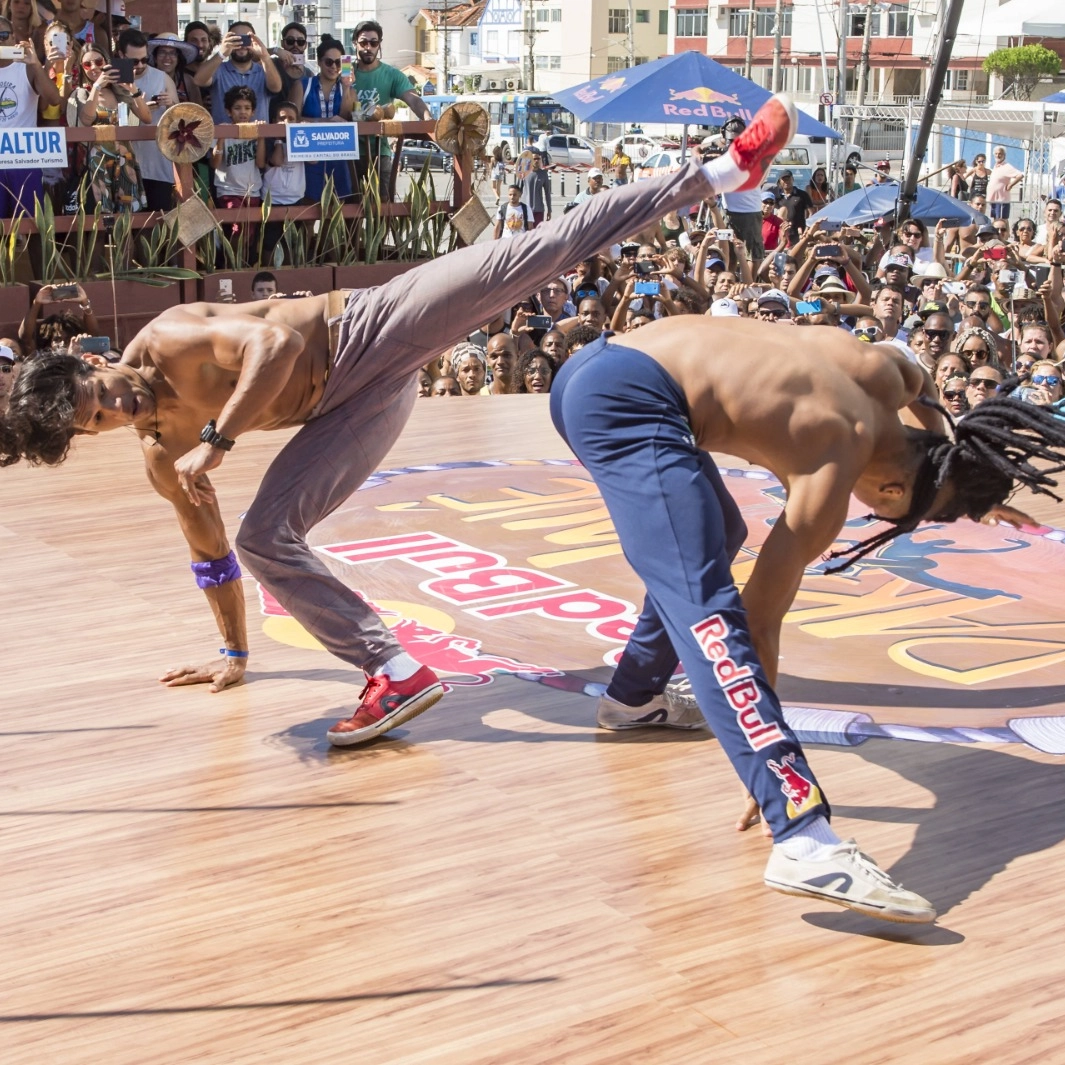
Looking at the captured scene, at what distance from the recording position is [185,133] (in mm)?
8453

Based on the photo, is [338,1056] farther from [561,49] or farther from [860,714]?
[561,49]

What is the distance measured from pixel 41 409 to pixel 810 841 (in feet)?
5.75

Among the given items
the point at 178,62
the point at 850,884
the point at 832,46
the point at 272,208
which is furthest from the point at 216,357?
the point at 832,46

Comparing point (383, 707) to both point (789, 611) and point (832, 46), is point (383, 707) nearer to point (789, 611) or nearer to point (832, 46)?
point (789, 611)

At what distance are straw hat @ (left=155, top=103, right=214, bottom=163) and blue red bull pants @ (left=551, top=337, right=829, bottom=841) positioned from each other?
6.02 meters

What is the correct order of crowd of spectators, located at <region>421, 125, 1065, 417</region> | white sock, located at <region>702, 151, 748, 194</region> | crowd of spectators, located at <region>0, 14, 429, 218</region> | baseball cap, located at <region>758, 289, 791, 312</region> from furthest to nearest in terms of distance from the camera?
crowd of spectators, located at <region>0, 14, 429, 218</region> < baseball cap, located at <region>758, 289, 791, 312</region> < crowd of spectators, located at <region>421, 125, 1065, 417</region> < white sock, located at <region>702, 151, 748, 194</region>

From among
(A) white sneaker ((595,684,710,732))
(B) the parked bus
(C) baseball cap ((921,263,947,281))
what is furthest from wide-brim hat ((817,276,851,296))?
(B) the parked bus

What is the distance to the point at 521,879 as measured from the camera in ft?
9.23

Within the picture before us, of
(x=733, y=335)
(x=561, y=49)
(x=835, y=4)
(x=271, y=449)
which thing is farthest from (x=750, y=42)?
(x=733, y=335)

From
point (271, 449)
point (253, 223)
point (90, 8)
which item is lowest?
point (271, 449)

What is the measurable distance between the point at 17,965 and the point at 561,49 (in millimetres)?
63551

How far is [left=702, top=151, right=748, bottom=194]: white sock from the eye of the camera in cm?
350

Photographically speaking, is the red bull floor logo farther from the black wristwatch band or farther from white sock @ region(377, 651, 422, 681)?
the black wristwatch band

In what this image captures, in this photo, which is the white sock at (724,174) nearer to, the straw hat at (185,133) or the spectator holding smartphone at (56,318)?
the spectator holding smartphone at (56,318)
